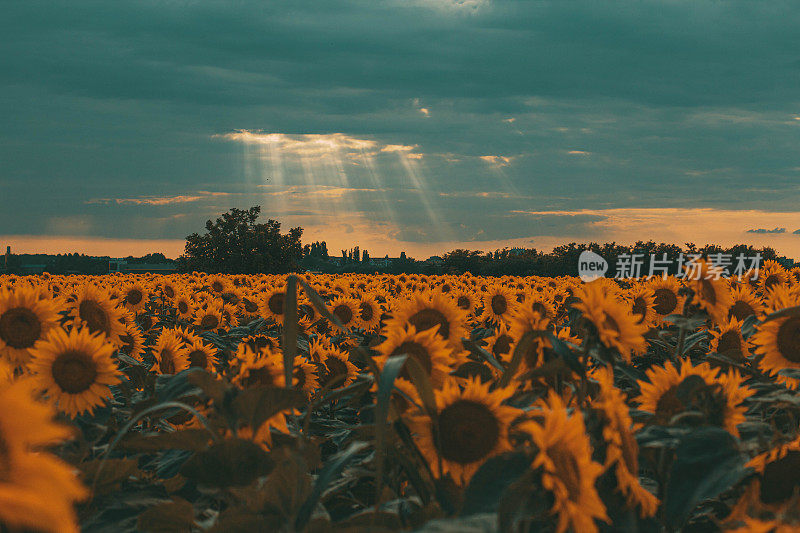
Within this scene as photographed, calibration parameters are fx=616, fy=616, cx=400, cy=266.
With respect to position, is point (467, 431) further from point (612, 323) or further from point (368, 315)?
point (368, 315)

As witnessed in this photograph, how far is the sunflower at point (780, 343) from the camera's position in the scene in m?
3.62

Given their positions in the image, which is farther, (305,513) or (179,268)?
(179,268)

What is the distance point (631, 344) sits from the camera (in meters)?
2.49

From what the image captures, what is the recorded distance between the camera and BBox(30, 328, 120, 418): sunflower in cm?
350

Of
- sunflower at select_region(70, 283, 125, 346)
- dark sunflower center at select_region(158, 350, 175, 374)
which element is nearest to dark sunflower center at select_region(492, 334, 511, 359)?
dark sunflower center at select_region(158, 350, 175, 374)

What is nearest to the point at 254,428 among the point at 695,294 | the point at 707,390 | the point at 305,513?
the point at 305,513

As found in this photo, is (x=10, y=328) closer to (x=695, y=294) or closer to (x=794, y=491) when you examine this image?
(x=794, y=491)

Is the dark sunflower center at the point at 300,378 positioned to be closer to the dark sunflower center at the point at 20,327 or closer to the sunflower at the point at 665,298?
the dark sunflower center at the point at 20,327

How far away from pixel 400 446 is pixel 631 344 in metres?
1.16

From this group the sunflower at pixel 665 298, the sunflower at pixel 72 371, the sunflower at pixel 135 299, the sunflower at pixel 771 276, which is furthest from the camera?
the sunflower at pixel 135 299

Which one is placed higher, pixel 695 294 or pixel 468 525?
pixel 695 294

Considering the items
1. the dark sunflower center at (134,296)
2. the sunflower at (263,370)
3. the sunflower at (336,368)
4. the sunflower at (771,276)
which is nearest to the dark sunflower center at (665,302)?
the sunflower at (771,276)

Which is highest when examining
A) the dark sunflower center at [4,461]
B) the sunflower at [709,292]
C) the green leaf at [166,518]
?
the sunflower at [709,292]

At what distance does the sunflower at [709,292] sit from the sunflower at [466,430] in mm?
4084
